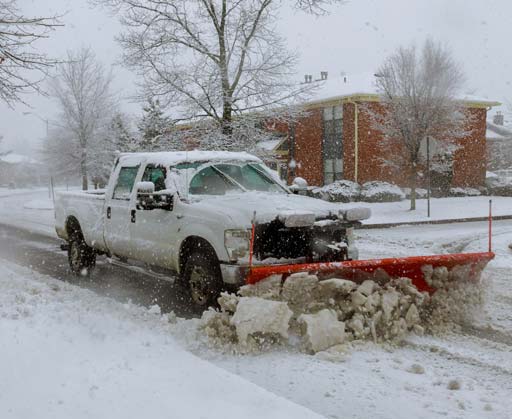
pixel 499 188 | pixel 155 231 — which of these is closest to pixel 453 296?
pixel 155 231

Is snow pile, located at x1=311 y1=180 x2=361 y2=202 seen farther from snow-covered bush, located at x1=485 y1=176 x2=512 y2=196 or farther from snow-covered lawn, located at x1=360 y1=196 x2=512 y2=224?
snow-covered bush, located at x1=485 y1=176 x2=512 y2=196

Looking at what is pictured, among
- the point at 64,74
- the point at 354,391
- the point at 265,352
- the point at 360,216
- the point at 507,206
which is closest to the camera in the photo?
the point at 354,391

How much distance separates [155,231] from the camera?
7.47 m

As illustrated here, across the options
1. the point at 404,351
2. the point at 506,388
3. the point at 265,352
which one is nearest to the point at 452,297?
the point at 404,351

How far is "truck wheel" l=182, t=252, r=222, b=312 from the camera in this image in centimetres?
648

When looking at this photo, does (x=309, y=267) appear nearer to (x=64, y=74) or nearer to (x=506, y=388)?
(x=506, y=388)

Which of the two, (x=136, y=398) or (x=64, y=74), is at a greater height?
(x=64, y=74)

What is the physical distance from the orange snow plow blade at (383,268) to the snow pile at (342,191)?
21.8 metres

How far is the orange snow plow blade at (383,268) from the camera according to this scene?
5473 mm

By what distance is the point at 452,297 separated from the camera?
6391 mm

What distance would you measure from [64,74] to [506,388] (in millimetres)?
31245

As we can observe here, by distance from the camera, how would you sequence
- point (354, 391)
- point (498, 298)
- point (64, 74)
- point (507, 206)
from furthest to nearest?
point (64, 74) < point (507, 206) < point (498, 298) < point (354, 391)

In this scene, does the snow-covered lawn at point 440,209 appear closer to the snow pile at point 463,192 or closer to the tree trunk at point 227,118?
the snow pile at point 463,192

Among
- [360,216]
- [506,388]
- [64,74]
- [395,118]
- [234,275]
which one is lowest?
[506,388]
